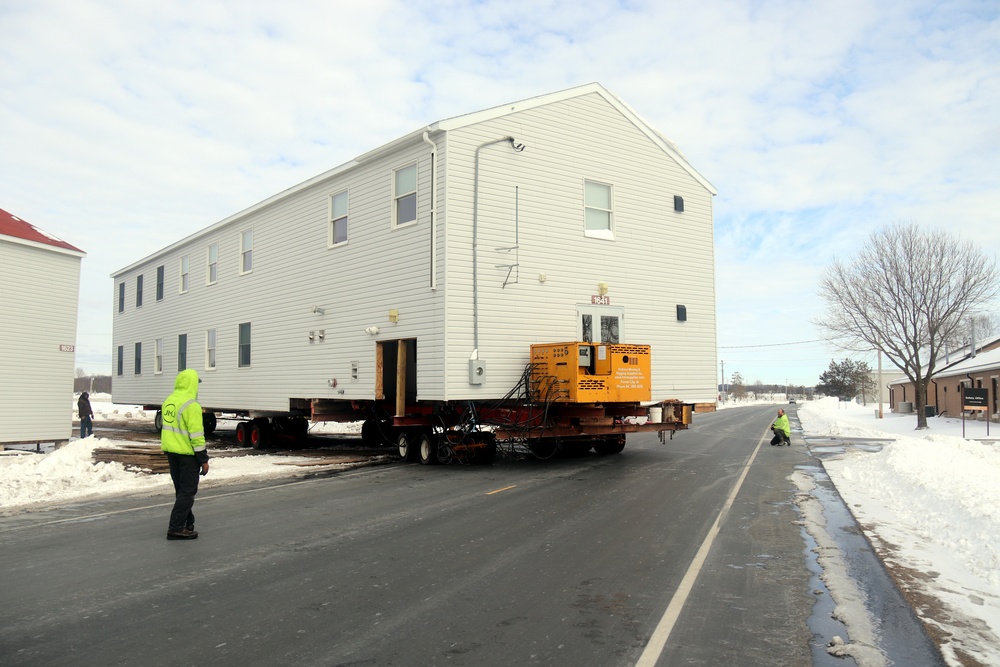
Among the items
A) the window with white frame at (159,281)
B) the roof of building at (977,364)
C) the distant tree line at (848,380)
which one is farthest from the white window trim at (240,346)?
the distant tree line at (848,380)

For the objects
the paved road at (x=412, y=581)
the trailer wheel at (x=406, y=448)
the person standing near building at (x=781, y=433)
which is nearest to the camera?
the paved road at (x=412, y=581)

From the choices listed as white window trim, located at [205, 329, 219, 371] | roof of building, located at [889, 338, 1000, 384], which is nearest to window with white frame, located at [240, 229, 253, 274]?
white window trim, located at [205, 329, 219, 371]

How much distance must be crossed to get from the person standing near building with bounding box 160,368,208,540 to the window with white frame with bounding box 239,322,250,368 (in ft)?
44.8

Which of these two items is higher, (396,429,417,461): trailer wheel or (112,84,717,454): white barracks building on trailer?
(112,84,717,454): white barracks building on trailer

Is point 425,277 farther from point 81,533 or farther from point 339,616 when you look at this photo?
point 339,616

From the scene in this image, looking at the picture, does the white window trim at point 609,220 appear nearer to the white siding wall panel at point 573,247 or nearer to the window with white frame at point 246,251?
the white siding wall panel at point 573,247

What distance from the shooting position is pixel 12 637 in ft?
15.2

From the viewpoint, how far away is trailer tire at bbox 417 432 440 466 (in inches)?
593

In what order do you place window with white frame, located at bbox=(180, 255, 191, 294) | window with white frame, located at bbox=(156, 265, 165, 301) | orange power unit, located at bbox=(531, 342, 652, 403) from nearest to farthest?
1. orange power unit, located at bbox=(531, 342, 652, 403)
2. window with white frame, located at bbox=(180, 255, 191, 294)
3. window with white frame, located at bbox=(156, 265, 165, 301)

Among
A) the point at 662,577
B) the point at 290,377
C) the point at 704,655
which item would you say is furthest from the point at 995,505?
the point at 290,377

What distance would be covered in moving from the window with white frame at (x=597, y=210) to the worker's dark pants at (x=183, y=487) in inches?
429

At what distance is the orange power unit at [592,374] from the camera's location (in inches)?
538

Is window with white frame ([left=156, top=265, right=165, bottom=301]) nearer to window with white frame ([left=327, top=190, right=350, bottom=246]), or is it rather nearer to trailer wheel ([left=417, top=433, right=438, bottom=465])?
window with white frame ([left=327, top=190, right=350, bottom=246])

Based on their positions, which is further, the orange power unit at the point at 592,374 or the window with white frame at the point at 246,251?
the window with white frame at the point at 246,251
